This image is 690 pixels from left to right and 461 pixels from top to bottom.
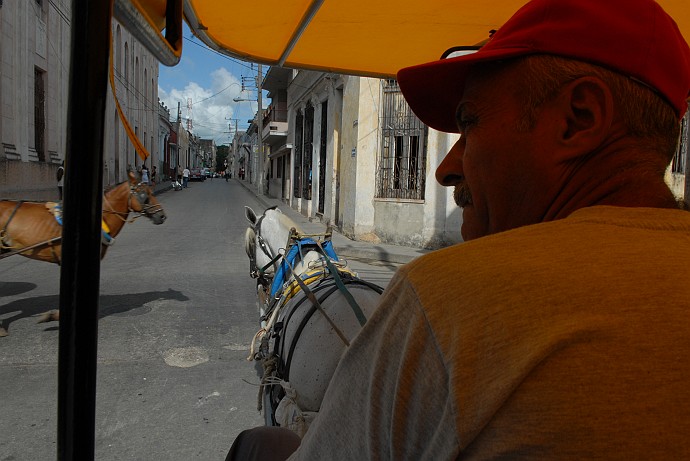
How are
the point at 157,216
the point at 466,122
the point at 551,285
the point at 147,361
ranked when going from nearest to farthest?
the point at 551,285
the point at 466,122
the point at 147,361
the point at 157,216

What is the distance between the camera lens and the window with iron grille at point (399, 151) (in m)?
11.3

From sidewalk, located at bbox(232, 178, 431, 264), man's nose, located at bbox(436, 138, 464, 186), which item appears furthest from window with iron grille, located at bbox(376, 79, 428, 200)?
man's nose, located at bbox(436, 138, 464, 186)

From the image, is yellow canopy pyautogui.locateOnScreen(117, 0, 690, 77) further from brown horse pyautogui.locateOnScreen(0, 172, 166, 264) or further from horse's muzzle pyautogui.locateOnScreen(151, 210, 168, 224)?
horse's muzzle pyautogui.locateOnScreen(151, 210, 168, 224)

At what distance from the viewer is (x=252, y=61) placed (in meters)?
2.84

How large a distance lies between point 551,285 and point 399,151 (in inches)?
443

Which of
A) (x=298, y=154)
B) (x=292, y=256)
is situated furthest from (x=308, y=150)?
(x=292, y=256)

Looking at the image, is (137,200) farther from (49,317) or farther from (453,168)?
(453,168)

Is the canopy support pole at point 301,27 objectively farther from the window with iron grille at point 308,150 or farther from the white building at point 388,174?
the window with iron grille at point 308,150

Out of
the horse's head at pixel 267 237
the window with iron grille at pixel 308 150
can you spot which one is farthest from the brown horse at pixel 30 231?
the window with iron grille at pixel 308 150

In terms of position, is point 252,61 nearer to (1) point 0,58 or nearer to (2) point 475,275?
(2) point 475,275

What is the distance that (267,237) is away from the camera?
4027 millimetres

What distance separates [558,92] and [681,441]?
532 millimetres

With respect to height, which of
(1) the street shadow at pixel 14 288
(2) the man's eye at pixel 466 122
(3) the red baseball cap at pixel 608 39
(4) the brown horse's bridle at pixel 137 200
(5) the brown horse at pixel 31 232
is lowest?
(1) the street shadow at pixel 14 288

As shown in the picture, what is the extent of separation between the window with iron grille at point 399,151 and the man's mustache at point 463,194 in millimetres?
10281
